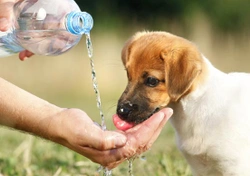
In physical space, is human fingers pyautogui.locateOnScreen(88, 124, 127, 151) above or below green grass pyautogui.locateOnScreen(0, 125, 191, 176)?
above

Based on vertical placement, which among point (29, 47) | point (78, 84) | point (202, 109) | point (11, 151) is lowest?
point (78, 84)

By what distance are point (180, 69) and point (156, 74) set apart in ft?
0.51

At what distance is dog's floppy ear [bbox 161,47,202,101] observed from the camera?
4871 millimetres

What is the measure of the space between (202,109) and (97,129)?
3.91ft

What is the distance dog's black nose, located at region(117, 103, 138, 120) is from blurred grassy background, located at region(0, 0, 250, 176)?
637 millimetres

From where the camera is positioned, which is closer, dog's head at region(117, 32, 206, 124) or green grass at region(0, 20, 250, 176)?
dog's head at region(117, 32, 206, 124)

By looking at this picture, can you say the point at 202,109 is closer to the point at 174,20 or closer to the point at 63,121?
the point at 63,121

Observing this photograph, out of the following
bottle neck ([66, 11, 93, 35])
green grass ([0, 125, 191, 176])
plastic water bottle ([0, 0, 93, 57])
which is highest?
bottle neck ([66, 11, 93, 35])

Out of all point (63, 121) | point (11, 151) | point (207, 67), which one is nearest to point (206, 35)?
point (11, 151)

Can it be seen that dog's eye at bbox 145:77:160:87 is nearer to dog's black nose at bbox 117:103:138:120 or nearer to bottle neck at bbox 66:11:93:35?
dog's black nose at bbox 117:103:138:120

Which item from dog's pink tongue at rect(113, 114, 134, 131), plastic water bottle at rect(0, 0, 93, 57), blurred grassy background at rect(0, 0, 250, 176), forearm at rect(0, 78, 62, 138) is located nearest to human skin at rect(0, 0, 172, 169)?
forearm at rect(0, 78, 62, 138)

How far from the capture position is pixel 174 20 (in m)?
14.2

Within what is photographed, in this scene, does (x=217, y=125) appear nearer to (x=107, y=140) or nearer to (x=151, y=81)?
(x=151, y=81)

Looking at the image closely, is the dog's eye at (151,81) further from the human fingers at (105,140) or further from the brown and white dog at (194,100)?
the human fingers at (105,140)
